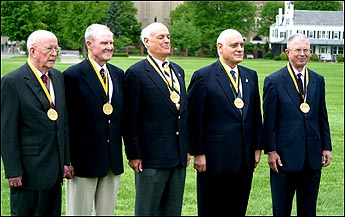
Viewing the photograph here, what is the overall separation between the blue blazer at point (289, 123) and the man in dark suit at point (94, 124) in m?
1.22

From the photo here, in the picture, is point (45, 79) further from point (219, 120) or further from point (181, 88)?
point (219, 120)

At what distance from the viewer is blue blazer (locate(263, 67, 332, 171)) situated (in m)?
5.00

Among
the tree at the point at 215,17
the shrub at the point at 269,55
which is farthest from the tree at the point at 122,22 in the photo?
the shrub at the point at 269,55

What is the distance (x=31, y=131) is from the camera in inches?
169

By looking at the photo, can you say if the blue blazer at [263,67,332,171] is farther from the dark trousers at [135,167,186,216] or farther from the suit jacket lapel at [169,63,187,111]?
the dark trousers at [135,167,186,216]

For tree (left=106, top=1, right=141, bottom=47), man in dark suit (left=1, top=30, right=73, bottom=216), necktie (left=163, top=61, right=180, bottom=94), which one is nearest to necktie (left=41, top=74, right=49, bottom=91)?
man in dark suit (left=1, top=30, right=73, bottom=216)

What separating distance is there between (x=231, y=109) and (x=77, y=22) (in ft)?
144

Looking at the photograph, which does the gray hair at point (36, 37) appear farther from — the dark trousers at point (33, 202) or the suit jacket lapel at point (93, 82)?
the dark trousers at point (33, 202)

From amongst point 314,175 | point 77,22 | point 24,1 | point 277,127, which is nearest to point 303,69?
point 277,127

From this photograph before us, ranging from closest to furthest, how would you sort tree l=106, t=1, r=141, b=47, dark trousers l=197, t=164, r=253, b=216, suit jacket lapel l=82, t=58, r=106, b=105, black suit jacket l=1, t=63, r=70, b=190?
black suit jacket l=1, t=63, r=70, b=190 → suit jacket lapel l=82, t=58, r=106, b=105 → dark trousers l=197, t=164, r=253, b=216 → tree l=106, t=1, r=141, b=47

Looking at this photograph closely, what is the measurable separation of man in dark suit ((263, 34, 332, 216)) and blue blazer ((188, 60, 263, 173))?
167 millimetres

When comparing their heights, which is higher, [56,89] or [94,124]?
[56,89]

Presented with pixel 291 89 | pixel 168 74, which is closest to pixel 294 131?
pixel 291 89

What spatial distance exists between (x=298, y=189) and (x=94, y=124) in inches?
69.4
